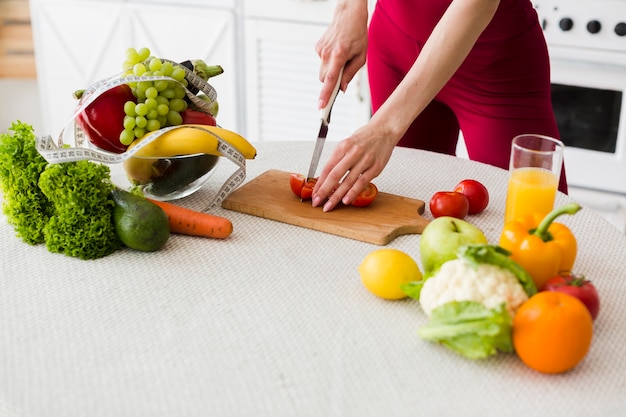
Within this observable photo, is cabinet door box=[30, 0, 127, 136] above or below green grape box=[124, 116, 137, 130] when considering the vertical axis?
below

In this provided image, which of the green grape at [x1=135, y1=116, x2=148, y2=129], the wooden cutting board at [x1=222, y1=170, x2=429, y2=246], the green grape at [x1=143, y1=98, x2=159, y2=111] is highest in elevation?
the green grape at [x1=143, y1=98, x2=159, y2=111]

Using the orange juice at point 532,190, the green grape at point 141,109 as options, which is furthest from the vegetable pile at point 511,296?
the green grape at point 141,109

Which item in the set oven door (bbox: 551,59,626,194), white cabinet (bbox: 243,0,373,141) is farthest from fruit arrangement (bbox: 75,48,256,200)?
oven door (bbox: 551,59,626,194)

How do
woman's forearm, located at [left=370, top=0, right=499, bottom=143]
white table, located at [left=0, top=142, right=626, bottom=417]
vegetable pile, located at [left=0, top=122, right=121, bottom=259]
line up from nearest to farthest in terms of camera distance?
1. white table, located at [left=0, top=142, right=626, bottom=417]
2. vegetable pile, located at [left=0, top=122, right=121, bottom=259]
3. woman's forearm, located at [left=370, top=0, right=499, bottom=143]

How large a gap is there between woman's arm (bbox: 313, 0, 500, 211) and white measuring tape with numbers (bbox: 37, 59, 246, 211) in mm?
172

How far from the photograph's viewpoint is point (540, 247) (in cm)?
107

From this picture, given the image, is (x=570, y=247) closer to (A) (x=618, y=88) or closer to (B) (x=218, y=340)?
(B) (x=218, y=340)

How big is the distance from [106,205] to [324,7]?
1.66 m

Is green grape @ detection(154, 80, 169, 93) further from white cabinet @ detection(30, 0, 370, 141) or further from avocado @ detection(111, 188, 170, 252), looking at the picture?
white cabinet @ detection(30, 0, 370, 141)

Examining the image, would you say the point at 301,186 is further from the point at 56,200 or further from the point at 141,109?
the point at 56,200

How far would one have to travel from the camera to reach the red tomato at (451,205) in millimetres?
1390

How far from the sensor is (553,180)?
4.23 feet

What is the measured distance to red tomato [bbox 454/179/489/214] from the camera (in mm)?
1428

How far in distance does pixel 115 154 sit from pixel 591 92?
177cm
